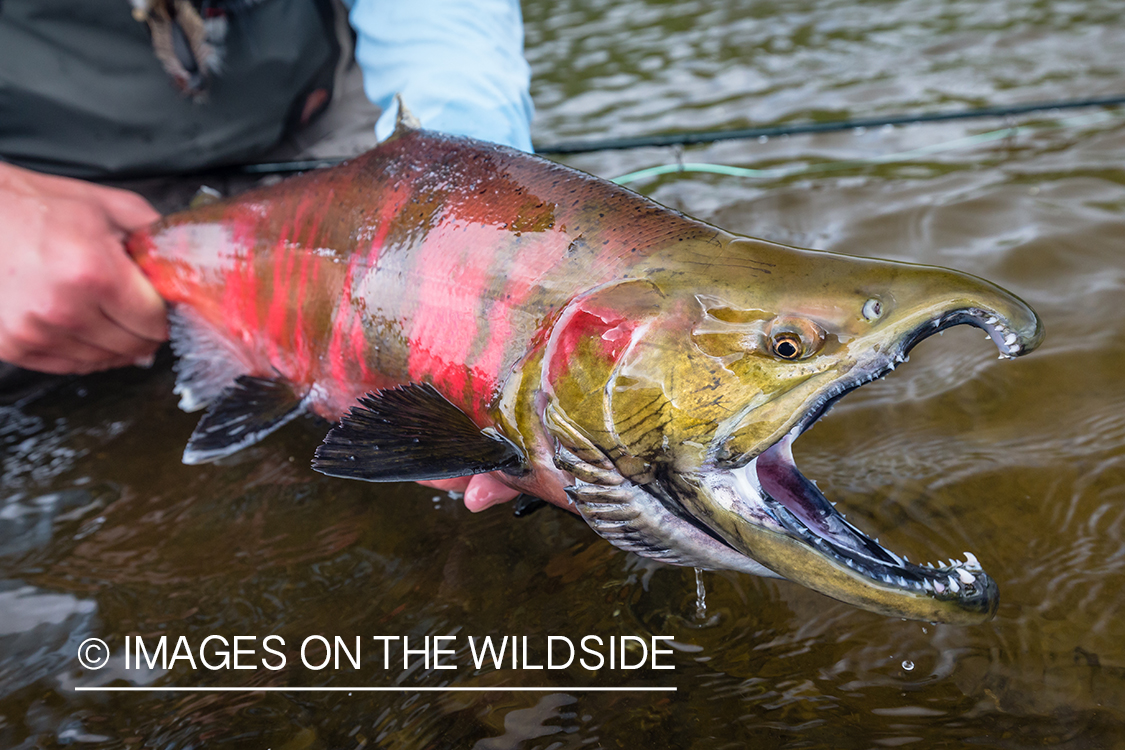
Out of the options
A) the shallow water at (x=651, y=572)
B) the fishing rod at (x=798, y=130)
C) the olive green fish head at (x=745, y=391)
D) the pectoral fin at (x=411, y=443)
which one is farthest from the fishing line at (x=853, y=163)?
the olive green fish head at (x=745, y=391)

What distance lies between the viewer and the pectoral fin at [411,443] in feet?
5.72

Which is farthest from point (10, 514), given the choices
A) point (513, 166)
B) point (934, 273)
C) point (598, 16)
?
point (598, 16)

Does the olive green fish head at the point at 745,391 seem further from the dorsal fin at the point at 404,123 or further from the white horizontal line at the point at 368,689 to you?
the dorsal fin at the point at 404,123

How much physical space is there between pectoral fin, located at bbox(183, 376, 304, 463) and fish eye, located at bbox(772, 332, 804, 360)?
1.62m

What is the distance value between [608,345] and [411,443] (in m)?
0.53

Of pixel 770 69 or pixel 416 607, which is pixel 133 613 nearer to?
pixel 416 607

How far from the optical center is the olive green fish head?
4.66ft

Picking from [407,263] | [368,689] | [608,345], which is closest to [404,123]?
[407,263]

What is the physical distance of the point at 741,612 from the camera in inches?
76.6

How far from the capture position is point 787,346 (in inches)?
57.8

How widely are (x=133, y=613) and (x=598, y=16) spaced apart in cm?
913

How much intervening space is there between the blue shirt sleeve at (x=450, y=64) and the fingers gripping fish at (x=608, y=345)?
0.61 m

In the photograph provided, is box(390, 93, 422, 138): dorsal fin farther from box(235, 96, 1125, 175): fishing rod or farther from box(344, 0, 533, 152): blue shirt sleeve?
box(235, 96, 1125, 175): fishing rod

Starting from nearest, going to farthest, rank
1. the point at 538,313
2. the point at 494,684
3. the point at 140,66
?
the point at 538,313 < the point at 494,684 < the point at 140,66
